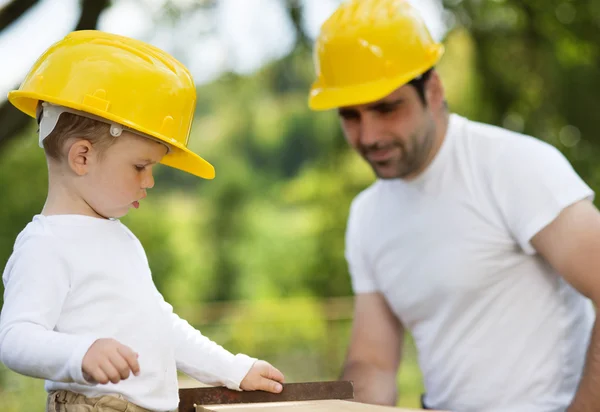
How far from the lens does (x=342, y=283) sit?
1620 centimetres

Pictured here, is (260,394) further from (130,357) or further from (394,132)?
(394,132)

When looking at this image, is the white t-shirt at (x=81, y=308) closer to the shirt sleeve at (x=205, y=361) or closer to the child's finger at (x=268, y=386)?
the shirt sleeve at (x=205, y=361)

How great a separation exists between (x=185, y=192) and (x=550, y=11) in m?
14.8

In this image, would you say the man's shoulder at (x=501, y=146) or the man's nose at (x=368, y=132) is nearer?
the man's shoulder at (x=501, y=146)

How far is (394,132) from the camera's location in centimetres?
305

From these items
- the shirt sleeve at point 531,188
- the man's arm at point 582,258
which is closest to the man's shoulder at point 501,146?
the shirt sleeve at point 531,188

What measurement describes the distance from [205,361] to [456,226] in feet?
4.21

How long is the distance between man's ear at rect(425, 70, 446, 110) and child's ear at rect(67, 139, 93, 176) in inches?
65.1

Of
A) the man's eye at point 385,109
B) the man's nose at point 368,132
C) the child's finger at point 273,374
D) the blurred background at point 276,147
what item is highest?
the man's eye at point 385,109

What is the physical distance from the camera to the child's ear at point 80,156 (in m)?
1.82

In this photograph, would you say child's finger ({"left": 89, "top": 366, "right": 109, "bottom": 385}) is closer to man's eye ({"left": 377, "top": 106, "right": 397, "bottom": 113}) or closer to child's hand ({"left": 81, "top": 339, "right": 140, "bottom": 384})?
child's hand ({"left": 81, "top": 339, "right": 140, "bottom": 384})

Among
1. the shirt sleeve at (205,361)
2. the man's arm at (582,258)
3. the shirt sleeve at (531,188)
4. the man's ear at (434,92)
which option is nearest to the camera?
the shirt sleeve at (205,361)

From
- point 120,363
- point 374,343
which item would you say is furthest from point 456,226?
point 120,363

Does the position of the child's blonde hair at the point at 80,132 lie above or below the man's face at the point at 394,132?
above
